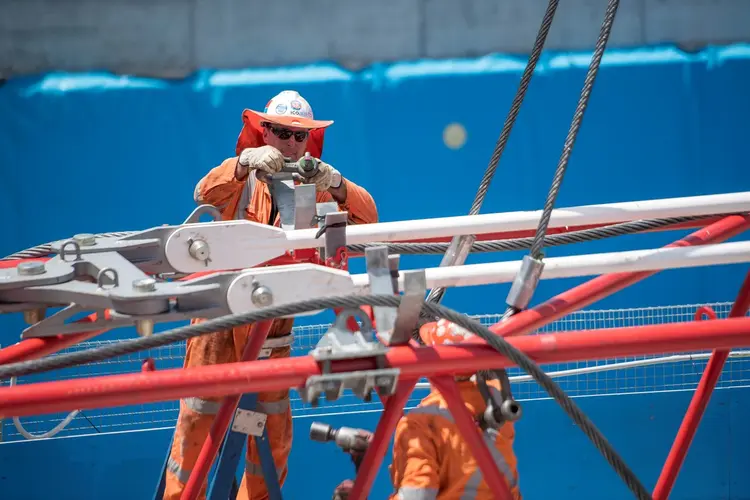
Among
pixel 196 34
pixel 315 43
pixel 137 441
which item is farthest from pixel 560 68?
pixel 137 441

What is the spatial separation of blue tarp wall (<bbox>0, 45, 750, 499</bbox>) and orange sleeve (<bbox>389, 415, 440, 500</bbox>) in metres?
2.63

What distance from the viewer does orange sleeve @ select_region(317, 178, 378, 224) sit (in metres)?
3.92

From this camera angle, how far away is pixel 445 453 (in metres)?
2.74

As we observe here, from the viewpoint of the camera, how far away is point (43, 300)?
228 cm

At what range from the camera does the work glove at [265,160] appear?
3307 mm

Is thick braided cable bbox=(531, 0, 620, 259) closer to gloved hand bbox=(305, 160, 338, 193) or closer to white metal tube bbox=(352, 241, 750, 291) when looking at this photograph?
white metal tube bbox=(352, 241, 750, 291)

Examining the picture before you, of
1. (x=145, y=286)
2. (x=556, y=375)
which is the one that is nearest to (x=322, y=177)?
(x=145, y=286)

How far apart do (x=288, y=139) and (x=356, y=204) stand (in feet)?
1.36

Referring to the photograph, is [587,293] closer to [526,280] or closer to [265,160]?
[526,280]

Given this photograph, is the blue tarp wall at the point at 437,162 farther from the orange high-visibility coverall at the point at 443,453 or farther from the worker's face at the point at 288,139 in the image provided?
the orange high-visibility coverall at the point at 443,453

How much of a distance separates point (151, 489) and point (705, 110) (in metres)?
3.84

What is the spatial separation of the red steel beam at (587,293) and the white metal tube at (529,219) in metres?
0.10

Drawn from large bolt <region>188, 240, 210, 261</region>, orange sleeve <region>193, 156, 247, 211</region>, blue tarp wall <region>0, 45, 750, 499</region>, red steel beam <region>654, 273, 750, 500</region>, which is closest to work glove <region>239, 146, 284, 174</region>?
orange sleeve <region>193, 156, 247, 211</region>

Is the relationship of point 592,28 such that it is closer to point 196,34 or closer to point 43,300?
point 196,34
